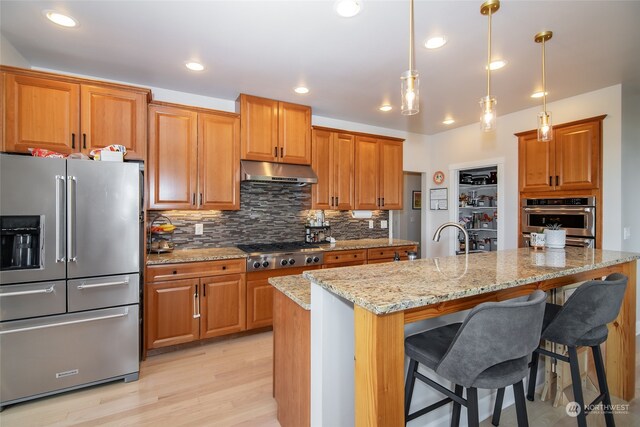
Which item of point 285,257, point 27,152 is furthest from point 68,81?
point 285,257

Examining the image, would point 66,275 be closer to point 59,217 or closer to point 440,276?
point 59,217

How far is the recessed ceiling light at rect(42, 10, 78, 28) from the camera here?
195 centimetres

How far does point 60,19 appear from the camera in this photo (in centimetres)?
202

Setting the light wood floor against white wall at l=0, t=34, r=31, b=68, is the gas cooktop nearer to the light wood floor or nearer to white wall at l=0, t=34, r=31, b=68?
the light wood floor

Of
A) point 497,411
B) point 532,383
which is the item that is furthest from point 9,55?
point 532,383

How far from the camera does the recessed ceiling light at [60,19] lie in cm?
195

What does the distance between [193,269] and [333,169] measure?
207 cm

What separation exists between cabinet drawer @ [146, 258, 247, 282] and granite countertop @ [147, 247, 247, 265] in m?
0.05

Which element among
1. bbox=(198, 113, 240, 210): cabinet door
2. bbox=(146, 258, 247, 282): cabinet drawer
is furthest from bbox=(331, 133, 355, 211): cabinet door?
bbox=(146, 258, 247, 282): cabinet drawer

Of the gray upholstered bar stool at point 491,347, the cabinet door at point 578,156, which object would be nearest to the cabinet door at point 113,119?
the gray upholstered bar stool at point 491,347

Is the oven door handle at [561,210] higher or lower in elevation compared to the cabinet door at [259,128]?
lower

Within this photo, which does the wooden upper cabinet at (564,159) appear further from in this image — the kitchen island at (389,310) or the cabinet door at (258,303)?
the cabinet door at (258,303)

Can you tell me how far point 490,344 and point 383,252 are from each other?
2793 millimetres

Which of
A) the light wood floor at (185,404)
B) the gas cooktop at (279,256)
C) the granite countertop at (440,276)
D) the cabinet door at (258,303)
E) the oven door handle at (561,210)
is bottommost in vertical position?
the light wood floor at (185,404)
